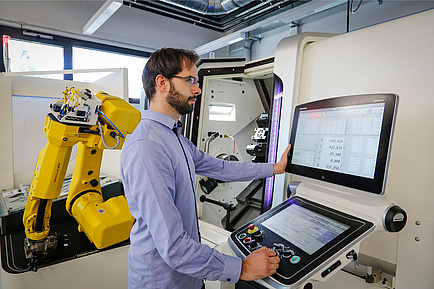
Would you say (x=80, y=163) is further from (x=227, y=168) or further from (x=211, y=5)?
(x=211, y=5)

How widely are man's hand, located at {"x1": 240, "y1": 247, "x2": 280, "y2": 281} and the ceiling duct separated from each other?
375 cm

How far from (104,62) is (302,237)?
537 cm

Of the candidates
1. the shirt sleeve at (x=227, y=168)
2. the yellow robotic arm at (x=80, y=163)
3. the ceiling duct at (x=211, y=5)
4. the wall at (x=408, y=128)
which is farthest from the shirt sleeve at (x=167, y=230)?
the ceiling duct at (x=211, y=5)

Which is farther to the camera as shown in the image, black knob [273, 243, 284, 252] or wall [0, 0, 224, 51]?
wall [0, 0, 224, 51]

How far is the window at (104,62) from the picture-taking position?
16.6ft

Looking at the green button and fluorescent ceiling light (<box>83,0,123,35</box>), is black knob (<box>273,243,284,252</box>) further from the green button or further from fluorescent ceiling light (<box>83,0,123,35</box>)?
fluorescent ceiling light (<box>83,0,123,35</box>)

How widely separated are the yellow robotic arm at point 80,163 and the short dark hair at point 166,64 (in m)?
A: 0.69

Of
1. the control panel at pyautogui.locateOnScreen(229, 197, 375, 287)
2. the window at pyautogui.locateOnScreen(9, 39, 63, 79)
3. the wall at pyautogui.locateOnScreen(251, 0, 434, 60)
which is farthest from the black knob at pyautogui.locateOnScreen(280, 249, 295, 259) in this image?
the window at pyautogui.locateOnScreen(9, 39, 63, 79)

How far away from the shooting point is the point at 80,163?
217 cm

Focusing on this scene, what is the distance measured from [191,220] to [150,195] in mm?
309

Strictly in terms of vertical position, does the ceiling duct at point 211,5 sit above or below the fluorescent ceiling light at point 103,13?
above

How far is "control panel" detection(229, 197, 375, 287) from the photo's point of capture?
94 centimetres

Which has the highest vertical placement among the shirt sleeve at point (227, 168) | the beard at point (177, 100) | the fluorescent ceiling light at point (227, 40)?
the fluorescent ceiling light at point (227, 40)

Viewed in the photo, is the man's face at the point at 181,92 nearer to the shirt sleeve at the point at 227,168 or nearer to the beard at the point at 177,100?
the beard at the point at 177,100
